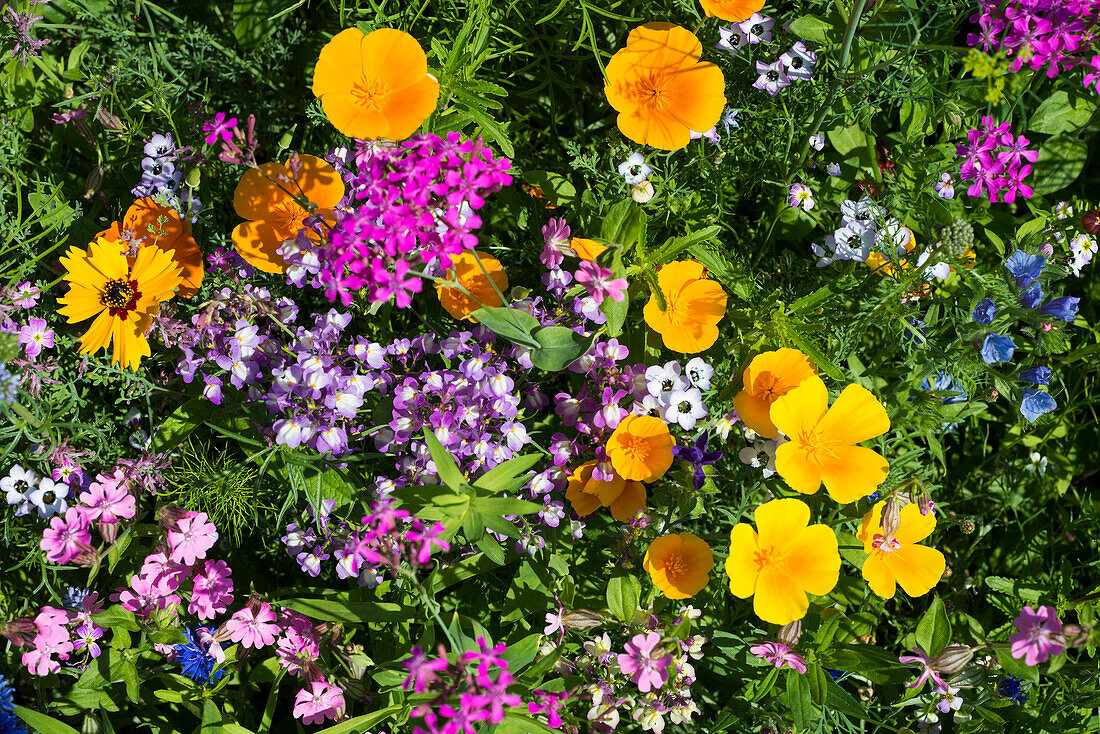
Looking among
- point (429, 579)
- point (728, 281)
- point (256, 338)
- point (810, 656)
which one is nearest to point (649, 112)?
point (728, 281)

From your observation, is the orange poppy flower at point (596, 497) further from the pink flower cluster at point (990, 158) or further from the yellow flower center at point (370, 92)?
the pink flower cluster at point (990, 158)

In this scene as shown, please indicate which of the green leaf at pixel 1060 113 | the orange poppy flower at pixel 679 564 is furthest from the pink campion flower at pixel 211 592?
the green leaf at pixel 1060 113

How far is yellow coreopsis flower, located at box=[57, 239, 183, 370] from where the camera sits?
8.21 ft

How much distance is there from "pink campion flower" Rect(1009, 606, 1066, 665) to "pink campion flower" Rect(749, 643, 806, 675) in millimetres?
592

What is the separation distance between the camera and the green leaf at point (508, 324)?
2.16m

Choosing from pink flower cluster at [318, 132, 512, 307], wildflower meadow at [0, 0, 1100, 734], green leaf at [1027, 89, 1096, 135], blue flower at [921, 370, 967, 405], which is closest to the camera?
pink flower cluster at [318, 132, 512, 307]

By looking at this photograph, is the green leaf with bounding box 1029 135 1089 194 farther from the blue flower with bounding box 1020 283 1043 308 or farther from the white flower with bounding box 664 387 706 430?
the white flower with bounding box 664 387 706 430

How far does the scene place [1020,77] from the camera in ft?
7.43

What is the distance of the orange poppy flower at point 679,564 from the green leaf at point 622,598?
8cm

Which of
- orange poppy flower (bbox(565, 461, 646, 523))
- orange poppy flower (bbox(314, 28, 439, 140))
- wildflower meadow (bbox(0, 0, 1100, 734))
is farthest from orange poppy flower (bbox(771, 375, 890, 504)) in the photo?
orange poppy flower (bbox(314, 28, 439, 140))

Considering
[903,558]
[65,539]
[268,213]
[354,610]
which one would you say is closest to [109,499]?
[65,539]

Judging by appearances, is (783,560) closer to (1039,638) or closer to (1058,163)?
(1039,638)

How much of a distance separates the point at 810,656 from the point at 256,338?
2008 millimetres

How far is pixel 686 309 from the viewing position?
2.58 meters
